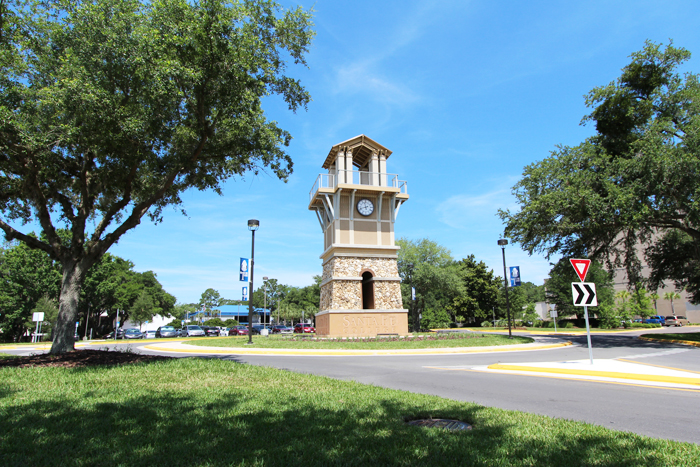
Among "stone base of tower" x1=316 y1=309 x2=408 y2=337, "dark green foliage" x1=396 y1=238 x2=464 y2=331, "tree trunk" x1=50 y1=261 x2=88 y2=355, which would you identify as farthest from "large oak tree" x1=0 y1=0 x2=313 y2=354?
"dark green foliage" x1=396 y1=238 x2=464 y2=331

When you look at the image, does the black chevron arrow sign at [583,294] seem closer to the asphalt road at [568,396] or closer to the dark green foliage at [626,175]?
the asphalt road at [568,396]

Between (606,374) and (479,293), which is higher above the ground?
(479,293)

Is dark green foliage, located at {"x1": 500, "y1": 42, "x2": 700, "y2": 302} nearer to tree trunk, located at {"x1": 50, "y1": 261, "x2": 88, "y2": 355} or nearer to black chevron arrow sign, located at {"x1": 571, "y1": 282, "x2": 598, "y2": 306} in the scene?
black chevron arrow sign, located at {"x1": 571, "y1": 282, "x2": 598, "y2": 306}

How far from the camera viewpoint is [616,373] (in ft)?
33.3

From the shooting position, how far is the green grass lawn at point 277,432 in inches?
150

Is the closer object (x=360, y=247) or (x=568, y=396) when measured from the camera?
(x=568, y=396)

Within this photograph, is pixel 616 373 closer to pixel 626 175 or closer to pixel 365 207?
pixel 626 175

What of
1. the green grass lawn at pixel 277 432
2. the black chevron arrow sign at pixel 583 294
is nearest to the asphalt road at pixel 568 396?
the green grass lawn at pixel 277 432

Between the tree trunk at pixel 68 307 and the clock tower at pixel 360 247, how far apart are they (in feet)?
56.9

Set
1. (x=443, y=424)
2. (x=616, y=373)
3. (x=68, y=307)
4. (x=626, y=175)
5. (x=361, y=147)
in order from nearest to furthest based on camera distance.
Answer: (x=443, y=424)
(x=616, y=373)
(x=68, y=307)
(x=626, y=175)
(x=361, y=147)

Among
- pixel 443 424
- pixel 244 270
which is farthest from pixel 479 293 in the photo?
pixel 443 424

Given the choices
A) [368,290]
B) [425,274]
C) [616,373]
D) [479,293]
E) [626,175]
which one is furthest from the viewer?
[479,293]

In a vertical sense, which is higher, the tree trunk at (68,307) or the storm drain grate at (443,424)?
the tree trunk at (68,307)

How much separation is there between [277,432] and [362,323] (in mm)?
24301
